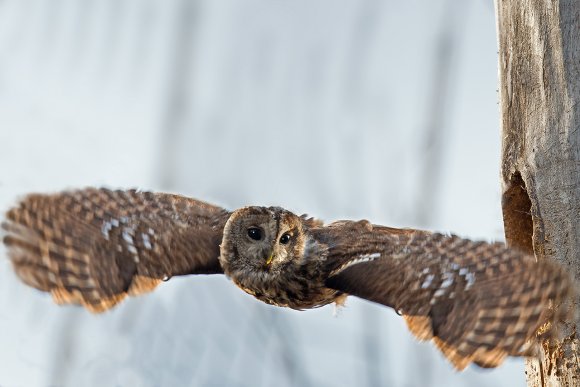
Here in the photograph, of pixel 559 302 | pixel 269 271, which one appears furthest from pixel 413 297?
pixel 269 271

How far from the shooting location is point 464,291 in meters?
3.05

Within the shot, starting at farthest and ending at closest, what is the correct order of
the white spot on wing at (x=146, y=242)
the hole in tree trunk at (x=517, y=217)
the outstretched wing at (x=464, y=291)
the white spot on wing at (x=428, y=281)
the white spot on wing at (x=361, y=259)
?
the white spot on wing at (x=146, y=242), the hole in tree trunk at (x=517, y=217), the white spot on wing at (x=361, y=259), the white spot on wing at (x=428, y=281), the outstretched wing at (x=464, y=291)

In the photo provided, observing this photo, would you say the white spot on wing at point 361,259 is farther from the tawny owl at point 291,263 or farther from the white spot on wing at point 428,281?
the white spot on wing at point 428,281

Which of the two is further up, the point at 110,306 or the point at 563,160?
the point at 563,160

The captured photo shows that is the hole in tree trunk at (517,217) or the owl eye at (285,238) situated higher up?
the hole in tree trunk at (517,217)

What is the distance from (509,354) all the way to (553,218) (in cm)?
54

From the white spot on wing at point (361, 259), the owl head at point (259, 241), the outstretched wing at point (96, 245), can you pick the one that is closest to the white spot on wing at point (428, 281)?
the white spot on wing at point (361, 259)

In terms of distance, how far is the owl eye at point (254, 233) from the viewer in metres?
3.91

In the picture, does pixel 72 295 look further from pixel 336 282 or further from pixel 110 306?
pixel 336 282

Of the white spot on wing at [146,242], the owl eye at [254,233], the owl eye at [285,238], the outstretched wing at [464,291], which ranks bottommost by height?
the outstretched wing at [464,291]

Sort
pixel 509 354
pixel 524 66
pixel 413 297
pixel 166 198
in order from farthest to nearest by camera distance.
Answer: pixel 166 198
pixel 524 66
pixel 413 297
pixel 509 354

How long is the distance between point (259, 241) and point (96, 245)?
0.70m

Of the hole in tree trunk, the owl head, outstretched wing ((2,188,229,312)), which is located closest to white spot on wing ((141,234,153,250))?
outstretched wing ((2,188,229,312))

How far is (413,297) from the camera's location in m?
3.11
